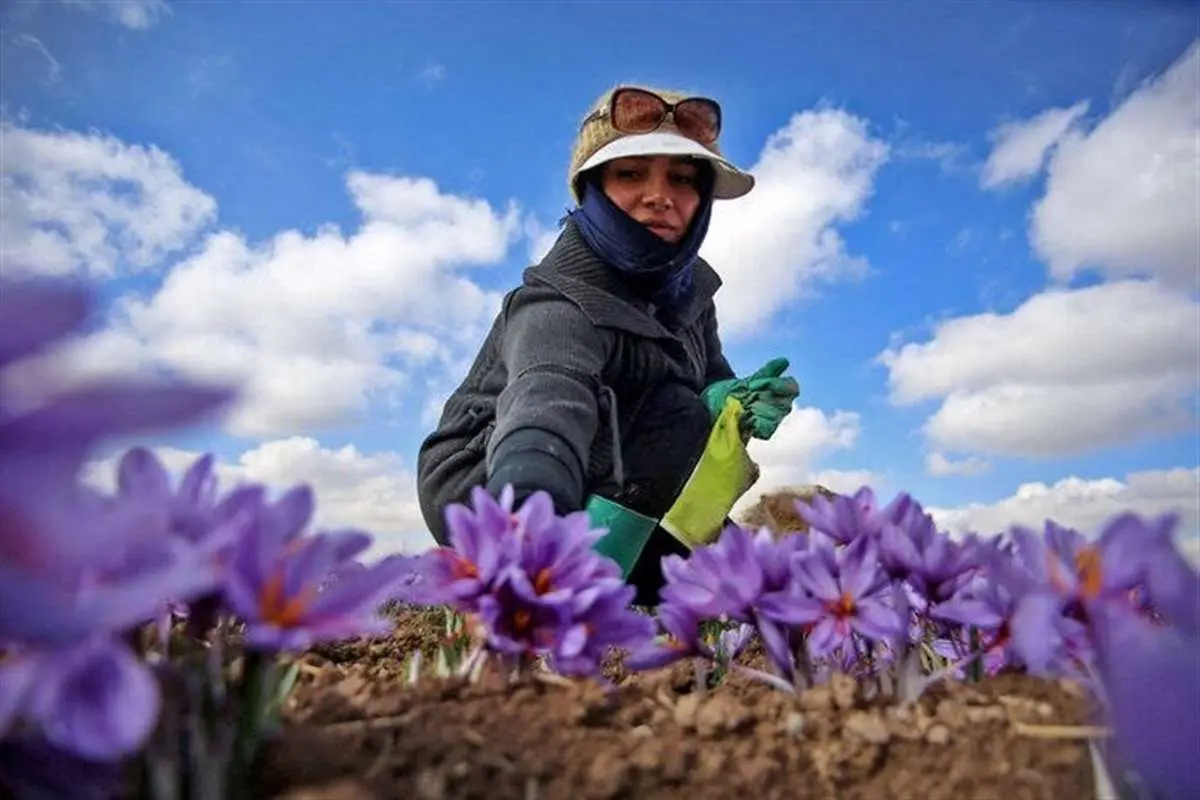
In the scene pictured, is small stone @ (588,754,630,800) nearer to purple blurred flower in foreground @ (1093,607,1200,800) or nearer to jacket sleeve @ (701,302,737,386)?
purple blurred flower in foreground @ (1093,607,1200,800)

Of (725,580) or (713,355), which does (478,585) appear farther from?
(713,355)

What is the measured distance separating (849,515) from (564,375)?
6.47 feet

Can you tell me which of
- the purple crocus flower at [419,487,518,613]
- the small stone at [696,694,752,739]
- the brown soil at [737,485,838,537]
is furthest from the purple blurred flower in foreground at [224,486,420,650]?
the brown soil at [737,485,838,537]

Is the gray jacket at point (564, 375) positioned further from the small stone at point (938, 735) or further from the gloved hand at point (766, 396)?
the small stone at point (938, 735)

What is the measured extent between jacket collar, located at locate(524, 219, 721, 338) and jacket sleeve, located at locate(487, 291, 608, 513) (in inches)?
2.2

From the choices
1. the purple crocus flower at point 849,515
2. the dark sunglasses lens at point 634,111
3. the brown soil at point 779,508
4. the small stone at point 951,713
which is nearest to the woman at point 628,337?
the dark sunglasses lens at point 634,111

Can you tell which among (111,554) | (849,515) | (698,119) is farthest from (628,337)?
(111,554)

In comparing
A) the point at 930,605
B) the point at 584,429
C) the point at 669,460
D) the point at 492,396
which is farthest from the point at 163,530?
the point at 669,460

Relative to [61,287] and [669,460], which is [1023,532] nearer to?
[61,287]

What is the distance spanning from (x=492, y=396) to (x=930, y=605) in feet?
9.00

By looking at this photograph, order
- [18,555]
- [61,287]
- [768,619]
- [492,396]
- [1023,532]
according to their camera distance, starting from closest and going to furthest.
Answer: [61,287], [18,555], [1023,532], [768,619], [492,396]

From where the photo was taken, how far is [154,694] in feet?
1.69

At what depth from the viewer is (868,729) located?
35.8 inches

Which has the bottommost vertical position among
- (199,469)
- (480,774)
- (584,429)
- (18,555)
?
(480,774)
